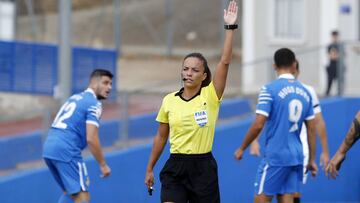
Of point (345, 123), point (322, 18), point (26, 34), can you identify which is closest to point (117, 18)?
point (26, 34)

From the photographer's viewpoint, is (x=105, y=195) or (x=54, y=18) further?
(x=54, y=18)

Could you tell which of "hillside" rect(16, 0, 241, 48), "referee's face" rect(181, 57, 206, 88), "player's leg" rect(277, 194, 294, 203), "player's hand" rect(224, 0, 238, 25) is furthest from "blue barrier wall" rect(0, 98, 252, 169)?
"hillside" rect(16, 0, 241, 48)

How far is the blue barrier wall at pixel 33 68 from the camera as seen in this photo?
20.0m

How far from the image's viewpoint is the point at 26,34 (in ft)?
99.1

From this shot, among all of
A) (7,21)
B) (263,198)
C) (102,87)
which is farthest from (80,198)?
(7,21)

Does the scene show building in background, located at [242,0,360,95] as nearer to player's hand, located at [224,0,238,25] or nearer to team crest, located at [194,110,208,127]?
player's hand, located at [224,0,238,25]

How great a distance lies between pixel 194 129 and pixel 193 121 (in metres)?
0.07

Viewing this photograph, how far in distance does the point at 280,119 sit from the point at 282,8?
9.81 meters

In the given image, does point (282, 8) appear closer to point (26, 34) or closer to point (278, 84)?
point (278, 84)

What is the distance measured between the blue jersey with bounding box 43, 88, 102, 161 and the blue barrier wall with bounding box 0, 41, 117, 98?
29.3 ft

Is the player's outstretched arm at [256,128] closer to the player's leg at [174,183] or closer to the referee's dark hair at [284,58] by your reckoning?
the referee's dark hair at [284,58]

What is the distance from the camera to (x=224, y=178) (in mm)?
14617

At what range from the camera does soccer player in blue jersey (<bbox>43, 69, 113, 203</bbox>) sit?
1085 centimetres

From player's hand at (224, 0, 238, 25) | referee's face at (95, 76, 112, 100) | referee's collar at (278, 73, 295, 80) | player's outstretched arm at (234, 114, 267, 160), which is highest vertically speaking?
player's hand at (224, 0, 238, 25)
